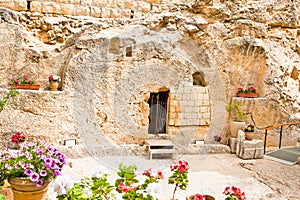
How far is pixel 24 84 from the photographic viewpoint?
7027 mm

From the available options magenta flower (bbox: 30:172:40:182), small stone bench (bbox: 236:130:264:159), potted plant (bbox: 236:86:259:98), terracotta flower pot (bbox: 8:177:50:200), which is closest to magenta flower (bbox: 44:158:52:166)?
magenta flower (bbox: 30:172:40:182)

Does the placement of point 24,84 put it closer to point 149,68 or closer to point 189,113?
point 149,68

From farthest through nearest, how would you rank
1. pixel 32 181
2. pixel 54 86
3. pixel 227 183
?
pixel 54 86 < pixel 227 183 < pixel 32 181

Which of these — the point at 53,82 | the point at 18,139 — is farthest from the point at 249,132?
the point at 18,139

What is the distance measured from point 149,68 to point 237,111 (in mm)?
2918

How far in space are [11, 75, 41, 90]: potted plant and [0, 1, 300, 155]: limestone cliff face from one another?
235mm

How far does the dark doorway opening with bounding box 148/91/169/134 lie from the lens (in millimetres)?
8352

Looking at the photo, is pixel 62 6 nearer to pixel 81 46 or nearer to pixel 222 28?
pixel 81 46

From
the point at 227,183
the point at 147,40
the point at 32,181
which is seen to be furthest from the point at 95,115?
the point at 32,181

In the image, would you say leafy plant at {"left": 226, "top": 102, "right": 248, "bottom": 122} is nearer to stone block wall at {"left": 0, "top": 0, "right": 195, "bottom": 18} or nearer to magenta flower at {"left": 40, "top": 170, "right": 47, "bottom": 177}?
stone block wall at {"left": 0, "top": 0, "right": 195, "bottom": 18}

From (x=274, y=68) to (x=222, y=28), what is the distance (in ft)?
6.61

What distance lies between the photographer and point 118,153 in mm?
7660

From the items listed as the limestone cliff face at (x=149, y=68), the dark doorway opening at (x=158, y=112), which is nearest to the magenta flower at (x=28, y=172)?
the limestone cliff face at (x=149, y=68)

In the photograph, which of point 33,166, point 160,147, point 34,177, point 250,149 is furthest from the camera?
point 250,149
